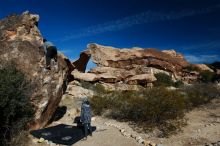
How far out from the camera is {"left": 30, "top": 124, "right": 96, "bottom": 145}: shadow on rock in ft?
39.0

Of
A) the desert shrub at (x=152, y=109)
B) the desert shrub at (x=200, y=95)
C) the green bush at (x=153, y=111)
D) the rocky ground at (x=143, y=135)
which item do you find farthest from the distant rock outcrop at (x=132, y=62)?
the rocky ground at (x=143, y=135)

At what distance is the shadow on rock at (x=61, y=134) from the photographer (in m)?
11.9

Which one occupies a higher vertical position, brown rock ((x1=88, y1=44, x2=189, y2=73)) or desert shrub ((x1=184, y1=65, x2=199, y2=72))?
brown rock ((x1=88, y1=44, x2=189, y2=73))

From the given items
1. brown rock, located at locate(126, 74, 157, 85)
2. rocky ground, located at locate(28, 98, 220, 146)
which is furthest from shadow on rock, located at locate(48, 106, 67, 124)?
brown rock, located at locate(126, 74, 157, 85)

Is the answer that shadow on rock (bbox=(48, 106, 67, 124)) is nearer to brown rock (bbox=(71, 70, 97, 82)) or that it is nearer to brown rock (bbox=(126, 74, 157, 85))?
brown rock (bbox=(71, 70, 97, 82))

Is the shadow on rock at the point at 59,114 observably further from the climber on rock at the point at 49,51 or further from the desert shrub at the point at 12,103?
the desert shrub at the point at 12,103

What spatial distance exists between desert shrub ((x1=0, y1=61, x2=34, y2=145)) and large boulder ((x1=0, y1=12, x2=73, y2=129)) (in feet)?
3.45

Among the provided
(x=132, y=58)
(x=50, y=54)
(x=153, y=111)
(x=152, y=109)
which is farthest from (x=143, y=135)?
(x=132, y=58)

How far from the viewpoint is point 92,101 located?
18.7 m

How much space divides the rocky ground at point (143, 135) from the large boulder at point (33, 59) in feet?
5.08

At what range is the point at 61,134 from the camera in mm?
12719

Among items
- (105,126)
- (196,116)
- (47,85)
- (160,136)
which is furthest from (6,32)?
(196,116)

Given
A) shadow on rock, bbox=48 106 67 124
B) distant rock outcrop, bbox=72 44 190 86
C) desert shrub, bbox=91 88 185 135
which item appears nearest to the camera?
desert shrub, bbox=91 88 185 135

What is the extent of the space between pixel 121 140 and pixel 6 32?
23.3 feet
